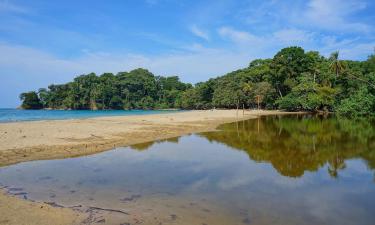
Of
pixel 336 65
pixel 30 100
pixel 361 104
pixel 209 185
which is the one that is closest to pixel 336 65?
pixel 336 65

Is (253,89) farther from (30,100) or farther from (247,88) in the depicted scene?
(30,100)

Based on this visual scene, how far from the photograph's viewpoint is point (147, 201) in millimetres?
8375

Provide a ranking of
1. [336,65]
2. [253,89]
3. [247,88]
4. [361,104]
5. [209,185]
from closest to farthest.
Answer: [209,185], [361,104], [336,65], [253,89], [247,88]

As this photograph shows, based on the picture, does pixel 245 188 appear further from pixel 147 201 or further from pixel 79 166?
pixel 79 166

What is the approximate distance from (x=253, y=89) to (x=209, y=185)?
69.1 metres

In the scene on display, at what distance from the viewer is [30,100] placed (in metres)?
126

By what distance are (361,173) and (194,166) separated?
6620mm

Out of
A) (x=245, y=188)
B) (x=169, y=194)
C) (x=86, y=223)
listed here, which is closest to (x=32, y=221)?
(x=86, y=223)

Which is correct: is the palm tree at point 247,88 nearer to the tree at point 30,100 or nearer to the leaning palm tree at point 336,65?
the leaning palm tree at point 336,65

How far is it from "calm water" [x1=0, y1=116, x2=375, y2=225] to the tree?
12592 centimetres

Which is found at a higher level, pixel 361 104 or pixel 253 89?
pixel 253 89

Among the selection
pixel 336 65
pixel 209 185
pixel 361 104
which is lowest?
pixel 209 185

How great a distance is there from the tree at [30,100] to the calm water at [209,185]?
126m

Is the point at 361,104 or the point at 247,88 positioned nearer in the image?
the point at 361,104
